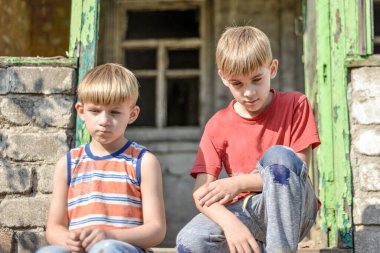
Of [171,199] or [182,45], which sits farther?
[182,45]

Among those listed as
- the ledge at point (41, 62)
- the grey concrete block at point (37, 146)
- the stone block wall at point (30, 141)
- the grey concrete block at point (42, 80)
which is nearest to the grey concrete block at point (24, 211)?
the stone block wall at point (30, 141)

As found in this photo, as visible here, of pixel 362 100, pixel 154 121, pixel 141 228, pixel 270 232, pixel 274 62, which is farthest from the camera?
pixel 154 121

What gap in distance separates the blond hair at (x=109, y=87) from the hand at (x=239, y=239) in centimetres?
68

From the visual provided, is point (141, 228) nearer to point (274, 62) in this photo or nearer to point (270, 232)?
point (270, 232)

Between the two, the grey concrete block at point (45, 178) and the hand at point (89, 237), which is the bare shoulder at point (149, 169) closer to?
the hand at point (89, 237)

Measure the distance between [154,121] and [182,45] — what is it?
80cm

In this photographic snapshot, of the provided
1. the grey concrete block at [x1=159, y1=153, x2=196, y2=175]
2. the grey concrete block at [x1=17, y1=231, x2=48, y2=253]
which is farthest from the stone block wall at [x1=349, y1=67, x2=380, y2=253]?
the grey concrete block at [x1=159, y1=153, x2=196, y2=175]

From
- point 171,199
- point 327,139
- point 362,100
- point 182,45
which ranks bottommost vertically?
point 171,199

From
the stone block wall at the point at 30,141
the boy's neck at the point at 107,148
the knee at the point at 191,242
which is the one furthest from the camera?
the stone block wall at the point at 30,141

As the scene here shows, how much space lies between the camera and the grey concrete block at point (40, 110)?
3539 millimetres

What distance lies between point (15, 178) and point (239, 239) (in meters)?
1.73

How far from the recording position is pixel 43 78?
3.58 m

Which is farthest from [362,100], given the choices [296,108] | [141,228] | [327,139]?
[141,228]

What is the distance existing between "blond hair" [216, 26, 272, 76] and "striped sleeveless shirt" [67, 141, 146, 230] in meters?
0.53
